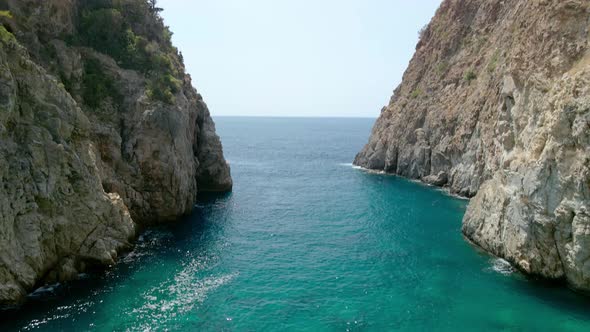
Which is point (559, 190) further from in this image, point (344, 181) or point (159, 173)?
point (344, 181)

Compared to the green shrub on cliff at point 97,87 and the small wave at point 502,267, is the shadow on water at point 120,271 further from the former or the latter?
the small wave at point 502,267

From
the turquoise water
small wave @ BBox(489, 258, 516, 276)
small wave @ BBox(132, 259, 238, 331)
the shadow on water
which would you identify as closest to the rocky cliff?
the shadow on water

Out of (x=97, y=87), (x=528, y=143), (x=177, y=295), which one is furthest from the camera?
(x=97, y=87)

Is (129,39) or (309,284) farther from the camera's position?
(129,39)

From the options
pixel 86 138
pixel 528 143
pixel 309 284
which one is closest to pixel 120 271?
pixel 86 138

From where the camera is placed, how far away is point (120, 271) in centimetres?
3672

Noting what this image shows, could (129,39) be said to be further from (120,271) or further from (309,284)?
(309,284)

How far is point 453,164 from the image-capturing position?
2825 inches

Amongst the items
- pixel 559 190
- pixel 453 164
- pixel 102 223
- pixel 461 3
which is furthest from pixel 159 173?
pixel 461 3

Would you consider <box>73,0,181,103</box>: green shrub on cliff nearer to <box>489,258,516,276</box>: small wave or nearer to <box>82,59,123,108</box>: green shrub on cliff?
<box>82,59,123,108</box>: green shrub on cliff

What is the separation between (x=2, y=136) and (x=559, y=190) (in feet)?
130

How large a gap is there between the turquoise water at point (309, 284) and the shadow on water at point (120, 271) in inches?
5.0

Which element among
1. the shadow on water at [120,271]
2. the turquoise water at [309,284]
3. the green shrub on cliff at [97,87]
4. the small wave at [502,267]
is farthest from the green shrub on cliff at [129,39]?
the small wave at [502,267]

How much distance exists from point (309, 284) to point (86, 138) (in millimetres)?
23138
